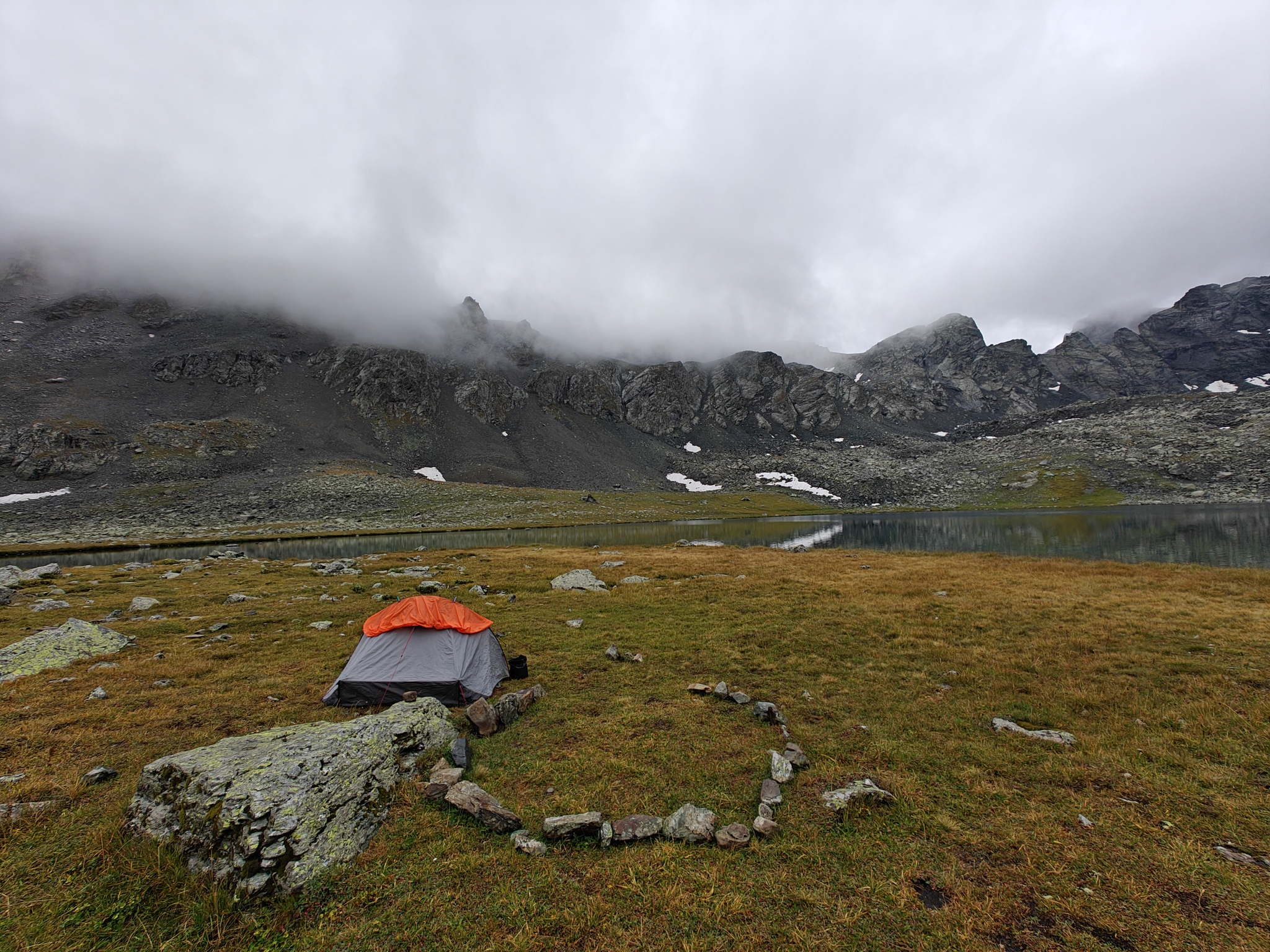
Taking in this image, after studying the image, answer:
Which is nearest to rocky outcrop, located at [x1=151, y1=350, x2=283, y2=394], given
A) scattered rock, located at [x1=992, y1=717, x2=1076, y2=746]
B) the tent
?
the tent

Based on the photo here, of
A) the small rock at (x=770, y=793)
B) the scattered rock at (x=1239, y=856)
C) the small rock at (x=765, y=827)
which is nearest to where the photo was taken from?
the scattered rock at (x=1239, y=856)

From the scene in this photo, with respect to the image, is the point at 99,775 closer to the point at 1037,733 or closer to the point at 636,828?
the point at 636,828

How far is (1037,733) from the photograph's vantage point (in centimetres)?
1017

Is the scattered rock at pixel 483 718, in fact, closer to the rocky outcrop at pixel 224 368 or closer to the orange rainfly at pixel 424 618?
the orange rainfly at pixel 424 618

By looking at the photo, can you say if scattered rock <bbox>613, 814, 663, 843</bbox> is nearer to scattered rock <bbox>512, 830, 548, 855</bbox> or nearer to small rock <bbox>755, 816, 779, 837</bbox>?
scattered rock <bbox>512, 830, 548, 855</bbox>

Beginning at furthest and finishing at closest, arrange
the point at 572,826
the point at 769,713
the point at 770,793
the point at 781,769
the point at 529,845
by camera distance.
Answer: the point at 769,713 → the point at 781,769 → the point at 770,793 → the point at 572,826 → the point at 529,845

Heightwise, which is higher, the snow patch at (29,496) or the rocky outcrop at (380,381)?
the rocky outcrop at (380,381)

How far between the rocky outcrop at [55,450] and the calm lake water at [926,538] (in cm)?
8071

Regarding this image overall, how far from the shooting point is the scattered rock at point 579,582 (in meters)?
28.3

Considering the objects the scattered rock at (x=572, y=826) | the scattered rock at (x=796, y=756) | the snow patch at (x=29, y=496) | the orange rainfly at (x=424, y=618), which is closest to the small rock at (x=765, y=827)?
the scattered rock at (x=796, y=756)

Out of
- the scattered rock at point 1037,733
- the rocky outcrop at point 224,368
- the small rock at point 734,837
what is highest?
the rocky outcrop at point 224,368

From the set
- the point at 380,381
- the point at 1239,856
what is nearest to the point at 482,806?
the point at 1239,856

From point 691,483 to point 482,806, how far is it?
179m

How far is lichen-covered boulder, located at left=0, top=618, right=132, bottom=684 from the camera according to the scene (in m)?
14.1
